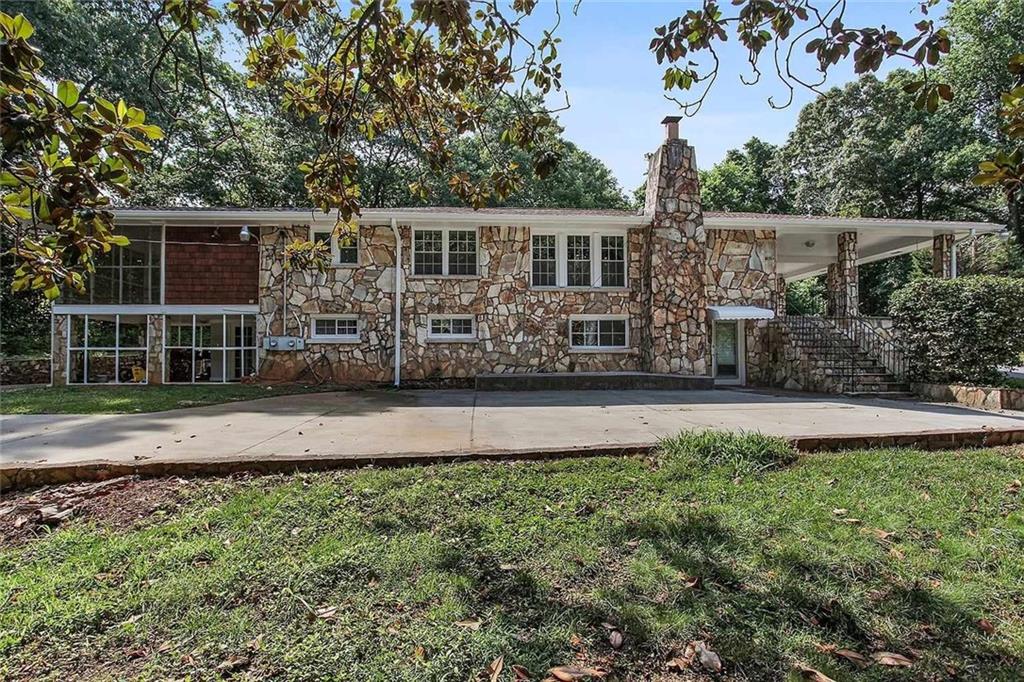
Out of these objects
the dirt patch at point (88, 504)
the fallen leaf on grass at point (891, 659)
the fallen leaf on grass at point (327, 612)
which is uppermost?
the dirt patch at point (88, 504)

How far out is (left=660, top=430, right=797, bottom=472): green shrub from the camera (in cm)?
436

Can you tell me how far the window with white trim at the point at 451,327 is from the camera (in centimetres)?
1388

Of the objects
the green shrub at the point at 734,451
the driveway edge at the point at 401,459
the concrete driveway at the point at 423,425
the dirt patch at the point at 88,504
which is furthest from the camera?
the concrete driveway at the point at 423,425

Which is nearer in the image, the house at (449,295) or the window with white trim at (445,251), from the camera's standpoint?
the house at (449,295)

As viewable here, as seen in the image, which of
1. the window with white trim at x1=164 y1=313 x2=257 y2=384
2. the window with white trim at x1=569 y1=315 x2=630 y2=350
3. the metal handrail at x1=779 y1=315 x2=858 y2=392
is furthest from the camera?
the window with white trim at x1=569 y1=315 x2=630 y2=350

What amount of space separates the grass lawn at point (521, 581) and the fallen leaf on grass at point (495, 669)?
0.02m

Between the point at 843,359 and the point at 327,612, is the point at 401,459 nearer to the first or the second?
the point at 327,612

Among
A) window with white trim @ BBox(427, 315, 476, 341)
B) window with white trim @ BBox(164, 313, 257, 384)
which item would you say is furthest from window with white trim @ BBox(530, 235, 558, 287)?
window with white trim @ BBox(164, 313, 257, 384)

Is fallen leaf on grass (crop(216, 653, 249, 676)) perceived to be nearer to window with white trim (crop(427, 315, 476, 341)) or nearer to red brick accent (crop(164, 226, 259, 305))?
window with white trim (crop(427, 315, 476, 341))

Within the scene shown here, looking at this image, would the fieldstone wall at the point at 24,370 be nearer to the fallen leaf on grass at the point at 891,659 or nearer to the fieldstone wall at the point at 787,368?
the fallen leaf on grass at the point at 891,659

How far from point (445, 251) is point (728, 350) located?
28.0 ft

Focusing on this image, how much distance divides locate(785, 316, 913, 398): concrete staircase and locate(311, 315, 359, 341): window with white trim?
11.5m

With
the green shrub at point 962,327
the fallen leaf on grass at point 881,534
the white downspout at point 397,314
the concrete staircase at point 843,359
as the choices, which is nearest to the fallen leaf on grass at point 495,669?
the fallen leaf on grass at point 881,534

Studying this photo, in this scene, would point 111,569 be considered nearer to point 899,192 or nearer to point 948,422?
point 948,422
